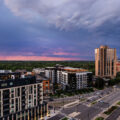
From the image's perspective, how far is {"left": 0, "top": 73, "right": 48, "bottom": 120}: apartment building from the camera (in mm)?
53594

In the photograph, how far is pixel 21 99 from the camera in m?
58.5

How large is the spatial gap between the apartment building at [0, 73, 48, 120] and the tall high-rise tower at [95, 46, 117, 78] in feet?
460

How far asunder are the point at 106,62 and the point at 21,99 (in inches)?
6141

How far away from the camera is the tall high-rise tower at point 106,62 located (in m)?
184

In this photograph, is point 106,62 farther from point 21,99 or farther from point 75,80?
point 21,99

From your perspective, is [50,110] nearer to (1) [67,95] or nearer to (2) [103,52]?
(1) [67,95]

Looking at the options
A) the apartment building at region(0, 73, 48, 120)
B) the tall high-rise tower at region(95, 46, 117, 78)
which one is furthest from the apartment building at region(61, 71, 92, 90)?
the tall high-rise tower at region(95, 46, 117, 78)

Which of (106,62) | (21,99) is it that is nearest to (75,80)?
(21,99)

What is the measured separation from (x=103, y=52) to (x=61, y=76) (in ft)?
296

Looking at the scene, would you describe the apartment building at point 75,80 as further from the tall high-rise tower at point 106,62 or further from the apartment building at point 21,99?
the tall high-rise tower at point 106,62

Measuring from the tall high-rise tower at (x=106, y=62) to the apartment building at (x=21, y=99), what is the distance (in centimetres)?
14029

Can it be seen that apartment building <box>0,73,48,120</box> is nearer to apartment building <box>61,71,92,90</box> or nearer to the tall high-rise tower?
apartment building <box>61,71,92,90</box>

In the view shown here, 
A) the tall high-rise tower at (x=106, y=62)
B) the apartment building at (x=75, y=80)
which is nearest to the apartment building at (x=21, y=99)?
the apartment building at (x=75, y=80)

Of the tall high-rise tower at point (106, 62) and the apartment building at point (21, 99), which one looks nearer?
the apartment building at point (21, 99)
